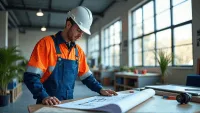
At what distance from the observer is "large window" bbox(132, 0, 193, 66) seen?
4.48 meters

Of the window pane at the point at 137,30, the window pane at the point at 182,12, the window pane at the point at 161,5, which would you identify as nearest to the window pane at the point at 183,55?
the window pane at the point at 182,12

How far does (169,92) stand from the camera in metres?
A: 1.32

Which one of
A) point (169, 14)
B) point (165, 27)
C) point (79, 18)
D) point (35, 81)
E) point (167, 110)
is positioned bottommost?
point (167, 110)

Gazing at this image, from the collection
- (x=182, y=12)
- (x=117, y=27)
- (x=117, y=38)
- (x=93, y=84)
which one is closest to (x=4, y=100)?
(x=93, y=84)

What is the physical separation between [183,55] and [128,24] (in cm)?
308

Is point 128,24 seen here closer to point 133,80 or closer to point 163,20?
point 163,20

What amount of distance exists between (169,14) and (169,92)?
A: 426cm

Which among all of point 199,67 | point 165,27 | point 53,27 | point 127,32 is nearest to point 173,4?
point 165,27

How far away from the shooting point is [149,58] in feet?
19.9

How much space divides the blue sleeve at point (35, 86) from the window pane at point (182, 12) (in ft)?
13.6

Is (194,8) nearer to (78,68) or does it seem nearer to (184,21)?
(184,21)

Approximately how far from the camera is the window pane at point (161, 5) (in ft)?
17.1

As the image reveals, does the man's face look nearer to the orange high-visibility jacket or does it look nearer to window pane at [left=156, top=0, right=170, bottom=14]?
the orange high-visibility jacket

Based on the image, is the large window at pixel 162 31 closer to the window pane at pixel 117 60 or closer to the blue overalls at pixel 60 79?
the window pane at pixel 117 60
